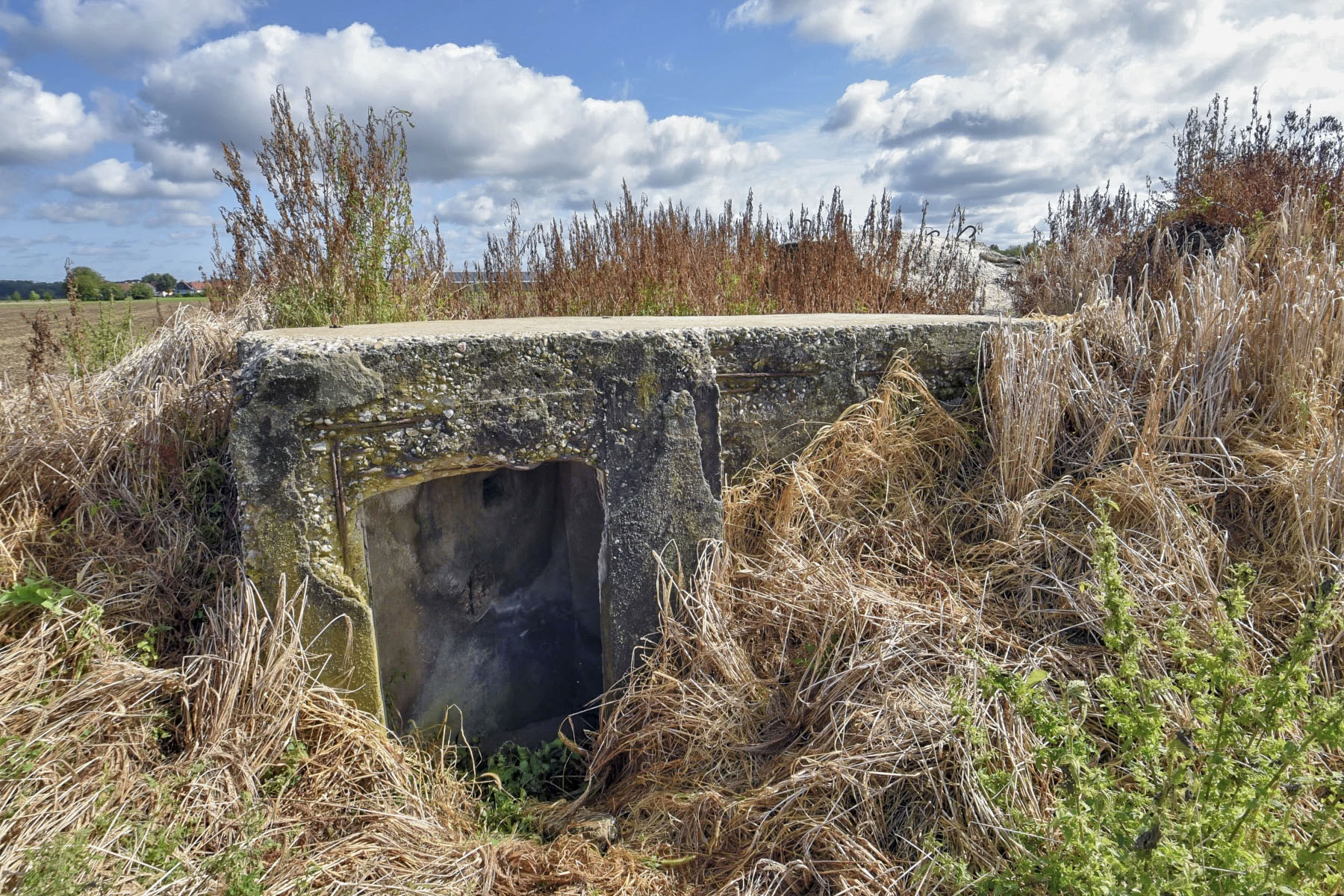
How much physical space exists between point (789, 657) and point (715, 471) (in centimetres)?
74

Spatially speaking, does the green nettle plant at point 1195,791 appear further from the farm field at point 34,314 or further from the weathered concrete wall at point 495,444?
the farm field at point 34,314

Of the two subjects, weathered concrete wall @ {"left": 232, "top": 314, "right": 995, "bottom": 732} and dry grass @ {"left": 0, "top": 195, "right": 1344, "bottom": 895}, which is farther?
weathered concrete wall @ {"left": 232, "top": 314, "right": 995, "bottom": 732}

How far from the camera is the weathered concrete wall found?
2500 millimetres

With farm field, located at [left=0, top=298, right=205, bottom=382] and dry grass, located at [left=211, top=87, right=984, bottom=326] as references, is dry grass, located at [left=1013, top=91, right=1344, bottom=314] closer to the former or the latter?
dry grass, located at [left=211, top=87, right=984, bottom=326]

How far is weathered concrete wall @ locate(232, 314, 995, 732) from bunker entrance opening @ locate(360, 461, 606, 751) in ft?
0.03

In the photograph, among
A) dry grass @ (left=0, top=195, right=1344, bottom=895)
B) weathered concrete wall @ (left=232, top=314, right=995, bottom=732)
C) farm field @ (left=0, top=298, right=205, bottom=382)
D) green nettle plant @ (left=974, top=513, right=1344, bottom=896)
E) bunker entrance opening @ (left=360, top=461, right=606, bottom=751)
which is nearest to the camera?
green nettle plant @ (left=974, top=513, right=1344, bottom=896)

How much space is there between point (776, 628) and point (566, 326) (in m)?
1.44

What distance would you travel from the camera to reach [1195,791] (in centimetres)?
171

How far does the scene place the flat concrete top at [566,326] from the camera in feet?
8.91

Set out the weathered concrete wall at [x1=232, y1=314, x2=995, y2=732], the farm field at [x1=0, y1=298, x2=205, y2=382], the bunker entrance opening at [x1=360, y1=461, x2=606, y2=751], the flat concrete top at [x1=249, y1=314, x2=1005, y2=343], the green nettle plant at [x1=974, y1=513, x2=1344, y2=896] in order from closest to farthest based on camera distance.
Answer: the green nettle plant at [x1=974, y1=513, x2=1344, y2=896], the weathered concrete wall at [x1=232, y1=314, x2=995, y2=732], the flat concrete top at [x1=249, y1=314, x2=1005, y2=343], the bunker entrance opening at [x1=360, y1=461, x2=606, y2=751], the farm field at [x1=0, y1=298, x2=205, y2=382]

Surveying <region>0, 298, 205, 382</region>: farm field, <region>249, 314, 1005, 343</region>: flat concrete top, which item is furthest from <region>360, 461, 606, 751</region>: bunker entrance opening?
<region>0, 298, 205, 382</region>: farm field

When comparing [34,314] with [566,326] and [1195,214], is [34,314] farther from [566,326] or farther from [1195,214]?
[1195,214]

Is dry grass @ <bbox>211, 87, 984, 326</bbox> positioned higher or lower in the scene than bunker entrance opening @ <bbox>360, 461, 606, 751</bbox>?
higher

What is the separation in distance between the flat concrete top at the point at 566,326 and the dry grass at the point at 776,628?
0.38m
